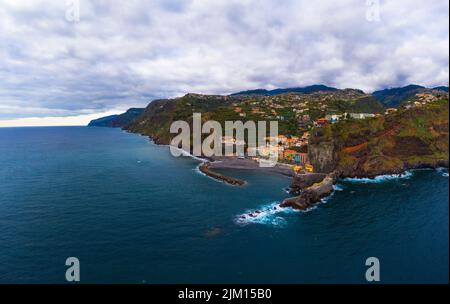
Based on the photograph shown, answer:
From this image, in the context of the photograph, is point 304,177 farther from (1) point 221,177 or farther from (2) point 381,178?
(1) point 221,177

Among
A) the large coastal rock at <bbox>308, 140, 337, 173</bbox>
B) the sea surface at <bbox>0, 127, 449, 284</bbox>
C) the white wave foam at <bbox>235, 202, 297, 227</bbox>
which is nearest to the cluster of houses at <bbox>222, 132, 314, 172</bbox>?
the large coastal rock at <bbox>308, 140, 337, 173</bbox>

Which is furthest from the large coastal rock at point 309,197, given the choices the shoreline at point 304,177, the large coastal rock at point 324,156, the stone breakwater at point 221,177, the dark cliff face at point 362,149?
the stone breakwater at point 221,177

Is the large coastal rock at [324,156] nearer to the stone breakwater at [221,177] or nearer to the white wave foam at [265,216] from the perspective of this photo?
the stone breakwater at [221,177]

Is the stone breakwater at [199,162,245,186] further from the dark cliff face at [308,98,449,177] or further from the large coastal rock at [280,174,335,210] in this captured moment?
the dark cliff face at [308,98,449,177]

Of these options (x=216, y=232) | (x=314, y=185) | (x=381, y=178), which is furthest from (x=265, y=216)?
(x=381, y=178)
